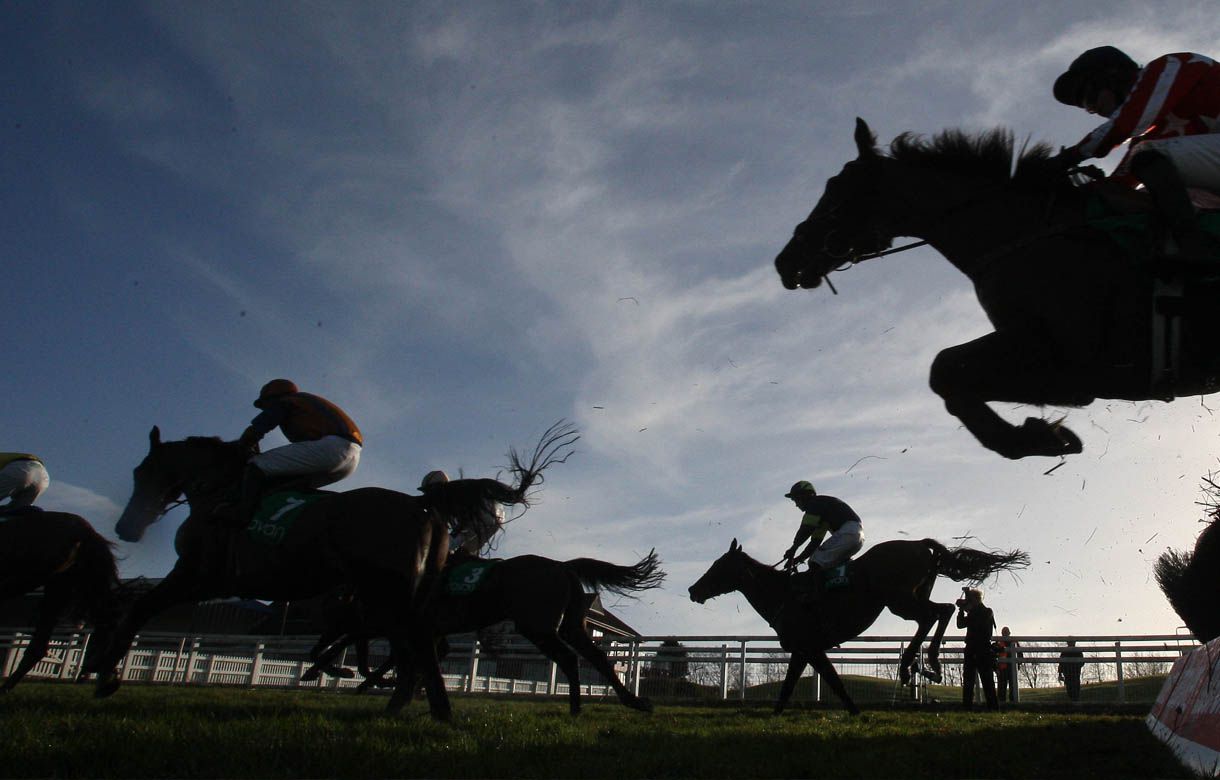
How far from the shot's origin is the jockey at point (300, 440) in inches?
279

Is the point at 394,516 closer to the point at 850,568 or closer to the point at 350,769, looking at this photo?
the point at 350,769

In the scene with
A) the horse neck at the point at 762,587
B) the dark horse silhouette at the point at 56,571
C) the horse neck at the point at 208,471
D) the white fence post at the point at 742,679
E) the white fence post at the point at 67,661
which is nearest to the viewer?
the horse neck at the point at 208,471

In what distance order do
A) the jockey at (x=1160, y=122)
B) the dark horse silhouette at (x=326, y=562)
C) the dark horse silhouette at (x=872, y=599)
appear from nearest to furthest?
the jockey at (x=1160, y=122)
the dark horse silhouette at (x=326, y=562)
the dark horse silhouette at (x=872, y=599)

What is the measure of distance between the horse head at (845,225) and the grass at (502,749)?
2.66 meters

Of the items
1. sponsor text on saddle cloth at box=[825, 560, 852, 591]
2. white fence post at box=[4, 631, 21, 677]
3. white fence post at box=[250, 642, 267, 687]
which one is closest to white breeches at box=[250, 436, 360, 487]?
sponsor text on saddle cloth at box=[825, 560, 852, 591]

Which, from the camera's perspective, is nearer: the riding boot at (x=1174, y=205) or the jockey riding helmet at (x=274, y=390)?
the riding boot at (x=1174, y=205)

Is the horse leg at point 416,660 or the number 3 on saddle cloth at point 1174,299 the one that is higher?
the number 3 on saddle cloth at point 1174,299

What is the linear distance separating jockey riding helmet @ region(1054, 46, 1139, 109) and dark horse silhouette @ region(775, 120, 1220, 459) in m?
0.35

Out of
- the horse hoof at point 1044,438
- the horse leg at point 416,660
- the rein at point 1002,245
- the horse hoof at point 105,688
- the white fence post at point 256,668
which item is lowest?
the horse hoof at point 105,688

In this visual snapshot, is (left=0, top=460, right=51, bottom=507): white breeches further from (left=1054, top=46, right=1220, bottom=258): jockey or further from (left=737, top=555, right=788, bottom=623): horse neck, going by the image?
(left=1054, top=46, right=1220, bottom=258): jockey

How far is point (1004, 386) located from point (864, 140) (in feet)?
6.09

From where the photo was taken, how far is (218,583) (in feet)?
22.9

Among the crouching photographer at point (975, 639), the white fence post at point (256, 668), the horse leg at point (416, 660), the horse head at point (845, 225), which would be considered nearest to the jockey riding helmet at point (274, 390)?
the horse leg at point (416, 660)

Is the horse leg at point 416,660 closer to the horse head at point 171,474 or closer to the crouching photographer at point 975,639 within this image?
the horse head at point 171,474
